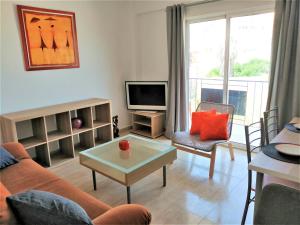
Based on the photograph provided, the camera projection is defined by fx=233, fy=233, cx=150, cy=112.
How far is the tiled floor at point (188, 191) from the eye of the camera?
6.75 ft

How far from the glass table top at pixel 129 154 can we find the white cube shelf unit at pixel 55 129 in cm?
86

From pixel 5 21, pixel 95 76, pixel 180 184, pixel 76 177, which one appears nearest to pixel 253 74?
pixel 180 184

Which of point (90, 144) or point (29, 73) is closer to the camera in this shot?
point (29, 73)

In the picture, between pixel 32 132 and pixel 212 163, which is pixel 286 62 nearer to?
pixel 212 163

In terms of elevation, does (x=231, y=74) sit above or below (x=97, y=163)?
above

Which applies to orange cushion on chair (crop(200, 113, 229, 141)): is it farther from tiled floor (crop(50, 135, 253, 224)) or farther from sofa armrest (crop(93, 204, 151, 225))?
sofa armrest (crop(93, 204, 151, 225))

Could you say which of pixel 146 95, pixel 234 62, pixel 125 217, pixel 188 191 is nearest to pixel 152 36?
pixel 146 95

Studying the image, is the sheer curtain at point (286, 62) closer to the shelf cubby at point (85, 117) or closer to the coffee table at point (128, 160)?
the coffee table at point (128, 160)

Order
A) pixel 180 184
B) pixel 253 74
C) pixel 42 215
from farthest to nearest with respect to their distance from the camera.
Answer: pixel 253 74 → pixel 180 184 → pixel 42 215

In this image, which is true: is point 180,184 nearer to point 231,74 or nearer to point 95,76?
point 231,74

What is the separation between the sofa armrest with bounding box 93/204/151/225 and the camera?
1.26 m

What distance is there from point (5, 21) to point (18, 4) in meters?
0.27

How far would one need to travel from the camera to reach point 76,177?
9.19 ft

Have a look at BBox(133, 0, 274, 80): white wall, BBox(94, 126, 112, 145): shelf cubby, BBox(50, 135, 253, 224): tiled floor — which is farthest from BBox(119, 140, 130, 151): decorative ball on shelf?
BBox(133, 0, 274, 80): white wall
